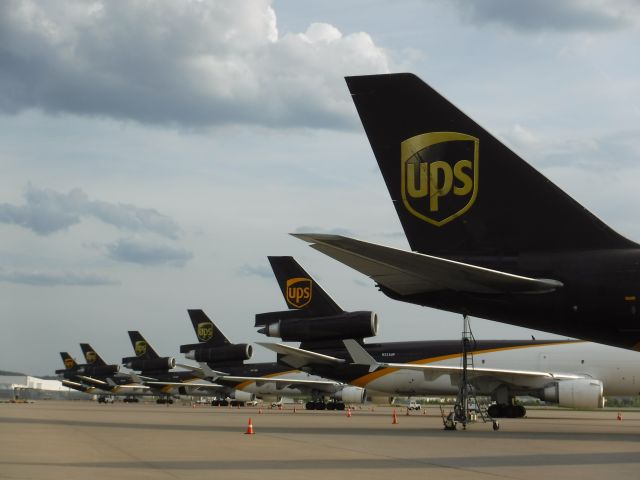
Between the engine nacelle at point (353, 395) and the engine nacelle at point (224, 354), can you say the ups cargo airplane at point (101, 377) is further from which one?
the engine nacelle at point (353, 395)

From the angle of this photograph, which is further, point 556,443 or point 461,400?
point 461,400

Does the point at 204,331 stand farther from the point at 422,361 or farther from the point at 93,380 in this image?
the point at 93,380

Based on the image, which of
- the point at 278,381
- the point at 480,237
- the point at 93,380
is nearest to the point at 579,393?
the point at 480,237

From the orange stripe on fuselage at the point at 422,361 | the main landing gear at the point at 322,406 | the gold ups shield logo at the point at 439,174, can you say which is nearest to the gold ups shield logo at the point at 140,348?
the main landing gear at the point at 322,406

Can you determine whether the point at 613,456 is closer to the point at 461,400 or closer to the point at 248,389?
the point at 461,400

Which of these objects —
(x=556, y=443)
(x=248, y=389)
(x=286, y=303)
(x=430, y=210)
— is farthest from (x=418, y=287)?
(x=248, y=389)

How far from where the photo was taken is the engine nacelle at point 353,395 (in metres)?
56.7

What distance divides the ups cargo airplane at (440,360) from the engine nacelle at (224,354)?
64.9 feet

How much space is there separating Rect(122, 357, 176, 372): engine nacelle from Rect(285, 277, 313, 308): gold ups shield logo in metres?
48.3

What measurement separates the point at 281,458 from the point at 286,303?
28389 millimetres

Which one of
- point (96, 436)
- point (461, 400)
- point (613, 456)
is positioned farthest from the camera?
point (461, 400)

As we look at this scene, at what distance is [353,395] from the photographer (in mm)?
57125

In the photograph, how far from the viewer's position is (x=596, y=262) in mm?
15625

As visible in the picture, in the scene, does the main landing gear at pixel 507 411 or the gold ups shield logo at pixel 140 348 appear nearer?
the main landing gear at pixel 507 411
